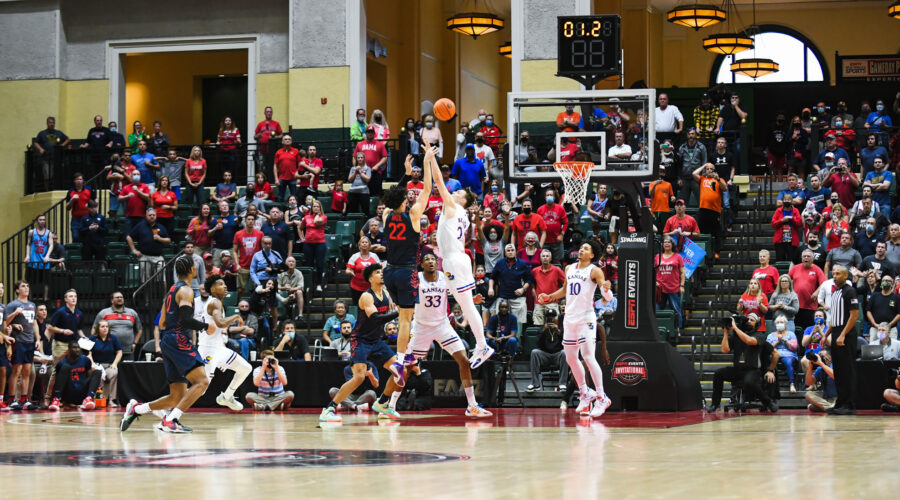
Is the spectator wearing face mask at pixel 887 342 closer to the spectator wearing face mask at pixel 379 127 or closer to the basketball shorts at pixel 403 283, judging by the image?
the basketball shorts at pixel 403 283

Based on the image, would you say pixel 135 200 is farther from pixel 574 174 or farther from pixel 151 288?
pixel 574 174

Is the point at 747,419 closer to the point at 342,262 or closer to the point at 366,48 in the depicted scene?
the point at 342,262

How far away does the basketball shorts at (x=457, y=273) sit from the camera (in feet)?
45.7

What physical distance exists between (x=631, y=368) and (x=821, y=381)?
354 cm

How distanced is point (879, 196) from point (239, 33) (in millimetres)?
15503

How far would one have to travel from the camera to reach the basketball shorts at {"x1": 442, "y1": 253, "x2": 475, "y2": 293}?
13.9 m

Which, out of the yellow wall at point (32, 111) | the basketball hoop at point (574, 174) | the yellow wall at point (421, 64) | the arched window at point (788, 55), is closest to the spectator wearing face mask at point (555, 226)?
the basketball hoop at point (574, 174)

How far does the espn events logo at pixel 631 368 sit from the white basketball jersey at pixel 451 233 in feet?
9.75

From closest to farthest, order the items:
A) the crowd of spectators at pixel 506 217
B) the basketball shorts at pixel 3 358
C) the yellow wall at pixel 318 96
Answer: the crowd of spectators at pixel 506 217 < the basketball shorts at pixel 3 358 < the yellow wall at pixel 318 96

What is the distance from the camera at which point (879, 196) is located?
2197 centimetres

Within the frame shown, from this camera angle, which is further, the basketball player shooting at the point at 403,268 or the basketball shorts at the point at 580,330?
the basketball shorts at the point at 580,330

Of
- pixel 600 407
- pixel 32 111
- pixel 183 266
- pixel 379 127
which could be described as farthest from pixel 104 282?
pixel 600 407

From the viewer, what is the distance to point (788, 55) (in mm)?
38000

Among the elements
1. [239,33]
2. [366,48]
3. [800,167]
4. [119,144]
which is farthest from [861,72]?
[119,144]
